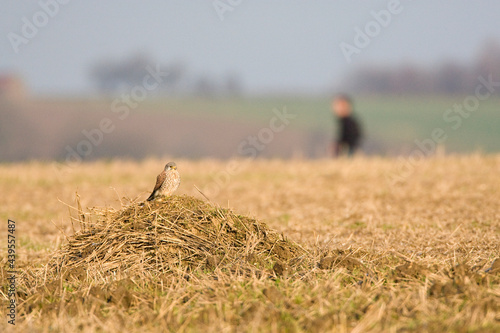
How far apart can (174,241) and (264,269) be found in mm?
1105

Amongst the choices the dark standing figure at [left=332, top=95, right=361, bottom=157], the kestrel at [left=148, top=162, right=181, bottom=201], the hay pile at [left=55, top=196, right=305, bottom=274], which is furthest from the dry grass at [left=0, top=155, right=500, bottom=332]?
the dark standing figure at [left=332, top=95, right=361, bottom=157]

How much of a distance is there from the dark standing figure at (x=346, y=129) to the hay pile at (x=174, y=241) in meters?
12.4

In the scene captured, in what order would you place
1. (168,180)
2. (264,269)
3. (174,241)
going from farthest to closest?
(168,180) < (174,241) < (264,269)

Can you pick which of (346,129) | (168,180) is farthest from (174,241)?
(346,129)

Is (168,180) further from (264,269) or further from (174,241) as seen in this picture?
(264,269)

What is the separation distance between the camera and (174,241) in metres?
6.34

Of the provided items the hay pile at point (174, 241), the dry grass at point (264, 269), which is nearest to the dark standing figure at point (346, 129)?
the dry grass at point (264, 269)

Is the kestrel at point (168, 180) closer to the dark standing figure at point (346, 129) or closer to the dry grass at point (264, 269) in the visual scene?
the dry grass at point (264, 269)

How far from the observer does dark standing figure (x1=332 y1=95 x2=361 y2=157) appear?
1866cm

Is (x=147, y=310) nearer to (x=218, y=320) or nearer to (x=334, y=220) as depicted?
(x=218, y=320)

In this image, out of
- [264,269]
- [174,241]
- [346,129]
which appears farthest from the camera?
[346,129]

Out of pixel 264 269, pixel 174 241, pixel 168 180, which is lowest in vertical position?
pixel 264 269

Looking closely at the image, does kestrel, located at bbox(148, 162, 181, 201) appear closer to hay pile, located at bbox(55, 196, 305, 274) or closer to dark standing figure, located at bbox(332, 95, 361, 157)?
hay pile, located at bbox(55, 196, 305, 274)

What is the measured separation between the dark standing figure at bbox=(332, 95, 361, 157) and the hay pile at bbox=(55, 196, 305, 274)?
12400 mm
